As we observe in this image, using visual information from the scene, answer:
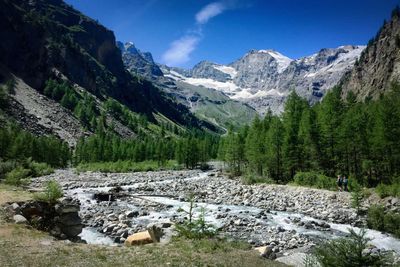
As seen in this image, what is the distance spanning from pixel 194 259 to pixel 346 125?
1630 inches

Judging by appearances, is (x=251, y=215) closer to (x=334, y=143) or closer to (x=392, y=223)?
(x=392, y=223)

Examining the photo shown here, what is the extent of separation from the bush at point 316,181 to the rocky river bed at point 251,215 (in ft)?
7.83

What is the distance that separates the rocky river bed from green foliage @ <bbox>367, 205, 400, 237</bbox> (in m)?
0.90

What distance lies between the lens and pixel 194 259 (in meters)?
15.3

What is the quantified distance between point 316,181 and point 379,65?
140142mm

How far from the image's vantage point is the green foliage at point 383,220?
91.9 ft

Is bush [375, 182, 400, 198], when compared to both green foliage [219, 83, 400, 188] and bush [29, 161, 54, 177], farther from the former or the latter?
bush [29, 161, 54, 177]

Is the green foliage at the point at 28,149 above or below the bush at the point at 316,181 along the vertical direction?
above

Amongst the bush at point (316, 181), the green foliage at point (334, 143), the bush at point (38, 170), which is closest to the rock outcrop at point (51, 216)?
the green foliage at point (334, 143)

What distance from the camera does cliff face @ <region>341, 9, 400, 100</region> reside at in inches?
5969

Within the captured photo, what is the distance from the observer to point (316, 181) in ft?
161

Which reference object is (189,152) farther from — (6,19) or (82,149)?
(6,19)

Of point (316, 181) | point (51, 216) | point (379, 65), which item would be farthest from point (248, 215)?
point (379, 65)

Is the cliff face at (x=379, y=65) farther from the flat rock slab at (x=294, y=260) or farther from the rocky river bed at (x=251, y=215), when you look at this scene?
the flat rock slab at (x=294, y=260)
